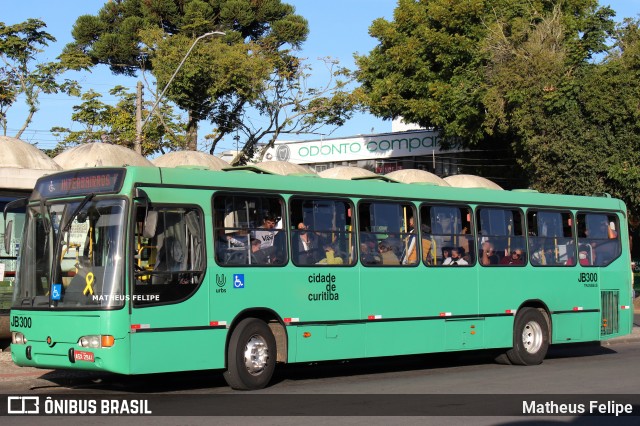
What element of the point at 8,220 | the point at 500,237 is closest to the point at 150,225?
the point at 8,220

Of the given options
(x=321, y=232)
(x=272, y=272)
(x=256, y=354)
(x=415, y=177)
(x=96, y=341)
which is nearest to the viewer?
(x=96, y=341)

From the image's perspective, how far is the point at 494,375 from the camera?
595 inches

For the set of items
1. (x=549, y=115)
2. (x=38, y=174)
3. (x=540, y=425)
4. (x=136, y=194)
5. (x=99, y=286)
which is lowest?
(x=540, y=425)

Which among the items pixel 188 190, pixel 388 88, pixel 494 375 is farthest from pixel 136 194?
pixel 388 88

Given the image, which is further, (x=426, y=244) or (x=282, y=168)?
(x=282, y=168)

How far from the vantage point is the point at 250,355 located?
12.7 metres

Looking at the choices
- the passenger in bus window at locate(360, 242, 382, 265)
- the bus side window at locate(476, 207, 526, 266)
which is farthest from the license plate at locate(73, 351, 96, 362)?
the bus side window at locate(476, 207, 526, 266)

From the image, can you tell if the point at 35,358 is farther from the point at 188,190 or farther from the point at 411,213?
the point at 411,213

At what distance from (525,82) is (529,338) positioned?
56.8 feet

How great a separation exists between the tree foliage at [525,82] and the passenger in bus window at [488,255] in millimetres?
15474

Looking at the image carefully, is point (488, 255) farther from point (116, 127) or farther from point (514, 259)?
point (116, 127)

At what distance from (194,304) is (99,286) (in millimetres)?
1249

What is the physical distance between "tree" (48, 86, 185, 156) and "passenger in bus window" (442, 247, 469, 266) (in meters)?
27.7

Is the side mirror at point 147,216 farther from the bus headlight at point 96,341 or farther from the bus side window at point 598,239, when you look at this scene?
the bus side window at point 598,239
